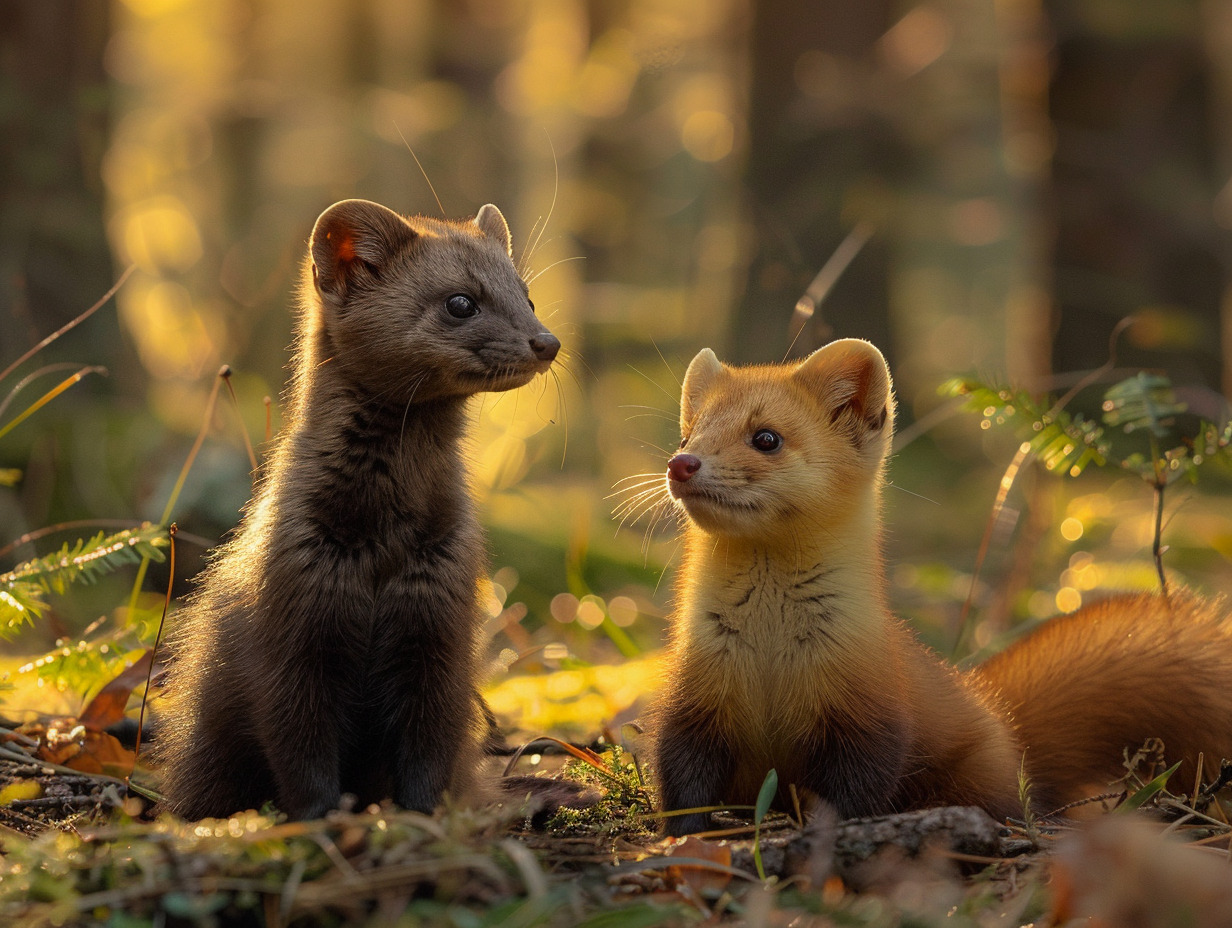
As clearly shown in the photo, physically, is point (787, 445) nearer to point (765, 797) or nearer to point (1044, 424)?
point (765, 797)

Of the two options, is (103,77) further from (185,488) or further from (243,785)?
(243,785)

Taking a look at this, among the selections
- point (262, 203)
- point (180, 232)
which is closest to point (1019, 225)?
point (262, 203)

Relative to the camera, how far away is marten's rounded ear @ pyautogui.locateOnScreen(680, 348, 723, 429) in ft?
13.3

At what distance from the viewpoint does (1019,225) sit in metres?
27.4

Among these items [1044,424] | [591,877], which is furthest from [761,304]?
[591,877]

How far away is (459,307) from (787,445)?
1181mm

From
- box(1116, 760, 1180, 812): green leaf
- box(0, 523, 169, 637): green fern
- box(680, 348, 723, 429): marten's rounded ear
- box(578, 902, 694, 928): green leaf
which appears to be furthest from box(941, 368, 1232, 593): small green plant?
box(0, 523, 169, 637): green fern

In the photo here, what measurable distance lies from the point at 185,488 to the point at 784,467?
199 inches

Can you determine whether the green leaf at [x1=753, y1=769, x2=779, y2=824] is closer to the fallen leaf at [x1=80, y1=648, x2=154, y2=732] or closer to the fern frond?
the fern frond

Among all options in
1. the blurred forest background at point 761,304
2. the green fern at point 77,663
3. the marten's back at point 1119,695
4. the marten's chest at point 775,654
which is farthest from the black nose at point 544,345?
the marten's back at point 1119,695

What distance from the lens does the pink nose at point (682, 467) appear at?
11.4ft

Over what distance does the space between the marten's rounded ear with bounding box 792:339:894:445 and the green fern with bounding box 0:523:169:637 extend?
2.30 m

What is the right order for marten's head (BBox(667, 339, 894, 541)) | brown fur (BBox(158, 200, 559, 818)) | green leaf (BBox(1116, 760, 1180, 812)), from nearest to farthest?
green leaf (BBox(1116, 760, 1180, 812)), brown fur (BBox(158, 200, 559, 818)), marten's head (BBox(667, 339, 894, 541))

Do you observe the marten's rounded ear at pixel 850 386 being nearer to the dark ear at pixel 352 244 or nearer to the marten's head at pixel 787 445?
the marten's head at pixel 787 445
